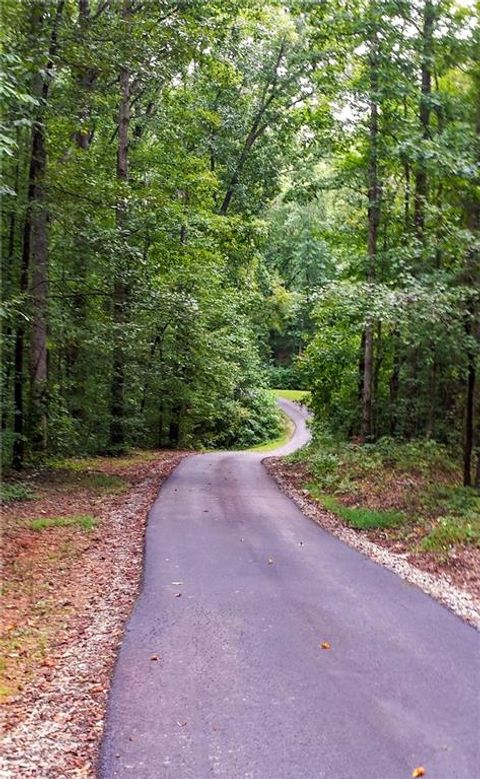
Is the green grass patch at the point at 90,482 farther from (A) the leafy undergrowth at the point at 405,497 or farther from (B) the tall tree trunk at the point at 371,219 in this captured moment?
(B) the tall tree trunk at the point at 371,219

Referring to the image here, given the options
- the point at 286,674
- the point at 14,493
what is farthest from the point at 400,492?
the point at 286,674

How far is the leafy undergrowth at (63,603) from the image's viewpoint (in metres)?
4.12

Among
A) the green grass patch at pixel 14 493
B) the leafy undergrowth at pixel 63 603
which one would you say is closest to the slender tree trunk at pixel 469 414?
the leafy undergrowth at pixel 63 603

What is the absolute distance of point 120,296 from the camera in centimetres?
1350

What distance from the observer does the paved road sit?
3.75 metres

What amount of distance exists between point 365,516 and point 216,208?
17.9 m

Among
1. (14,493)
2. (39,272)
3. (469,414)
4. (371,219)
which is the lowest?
(14,493)

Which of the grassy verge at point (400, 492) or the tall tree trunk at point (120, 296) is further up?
the tall tree trunk at point (120, 296)

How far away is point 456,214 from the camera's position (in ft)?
38.3

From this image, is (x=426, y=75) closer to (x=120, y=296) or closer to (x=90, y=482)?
(x=120, y=296)

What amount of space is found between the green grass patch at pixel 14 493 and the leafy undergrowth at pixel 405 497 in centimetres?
542

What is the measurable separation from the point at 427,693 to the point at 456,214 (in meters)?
9.36

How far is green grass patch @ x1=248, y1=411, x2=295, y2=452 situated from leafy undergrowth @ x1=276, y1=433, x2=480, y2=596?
12079mm

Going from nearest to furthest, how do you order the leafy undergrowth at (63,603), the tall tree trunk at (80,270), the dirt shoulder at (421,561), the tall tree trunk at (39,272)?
1. the leafy undergrowth at (63,603)
2. the dirt shoulder at (421,561)
3. the tall tree trunk at (80,270)
4. the tall tree trunk at (39,272)
